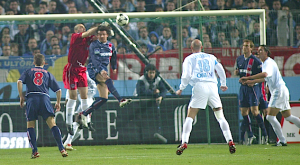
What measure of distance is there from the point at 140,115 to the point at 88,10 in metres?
5.67

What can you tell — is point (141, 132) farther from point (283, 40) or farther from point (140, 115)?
point (283, 40)

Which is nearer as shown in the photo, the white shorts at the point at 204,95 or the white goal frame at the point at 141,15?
the white shorts at the point at 204,95

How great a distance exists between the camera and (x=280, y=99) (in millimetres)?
10609

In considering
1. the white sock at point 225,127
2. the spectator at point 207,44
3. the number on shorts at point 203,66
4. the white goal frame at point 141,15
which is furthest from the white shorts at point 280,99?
the number on shorts at point 203,66

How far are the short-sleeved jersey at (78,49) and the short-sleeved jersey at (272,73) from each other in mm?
4032

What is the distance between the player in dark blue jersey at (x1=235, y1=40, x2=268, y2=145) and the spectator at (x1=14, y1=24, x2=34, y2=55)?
636 cm

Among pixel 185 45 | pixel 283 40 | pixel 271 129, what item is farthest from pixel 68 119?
pixel 283 40

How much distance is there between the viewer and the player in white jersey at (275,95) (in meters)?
10.6

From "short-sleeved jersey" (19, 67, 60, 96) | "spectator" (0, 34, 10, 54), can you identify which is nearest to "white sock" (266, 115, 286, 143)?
"short-sleeved jersey" (19, 67, 60, 96)

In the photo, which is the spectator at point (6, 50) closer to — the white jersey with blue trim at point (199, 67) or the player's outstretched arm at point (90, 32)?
the player's outstretched arm at point (90, 32)

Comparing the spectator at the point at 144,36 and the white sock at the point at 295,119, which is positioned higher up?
the spectator at the point at 144,36

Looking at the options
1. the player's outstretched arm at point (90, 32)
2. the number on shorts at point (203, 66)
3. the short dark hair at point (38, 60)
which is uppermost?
the player's outstretched arm at point (90, 32)

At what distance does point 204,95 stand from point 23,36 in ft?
25.4

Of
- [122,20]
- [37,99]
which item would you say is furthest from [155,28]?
[37,99]
